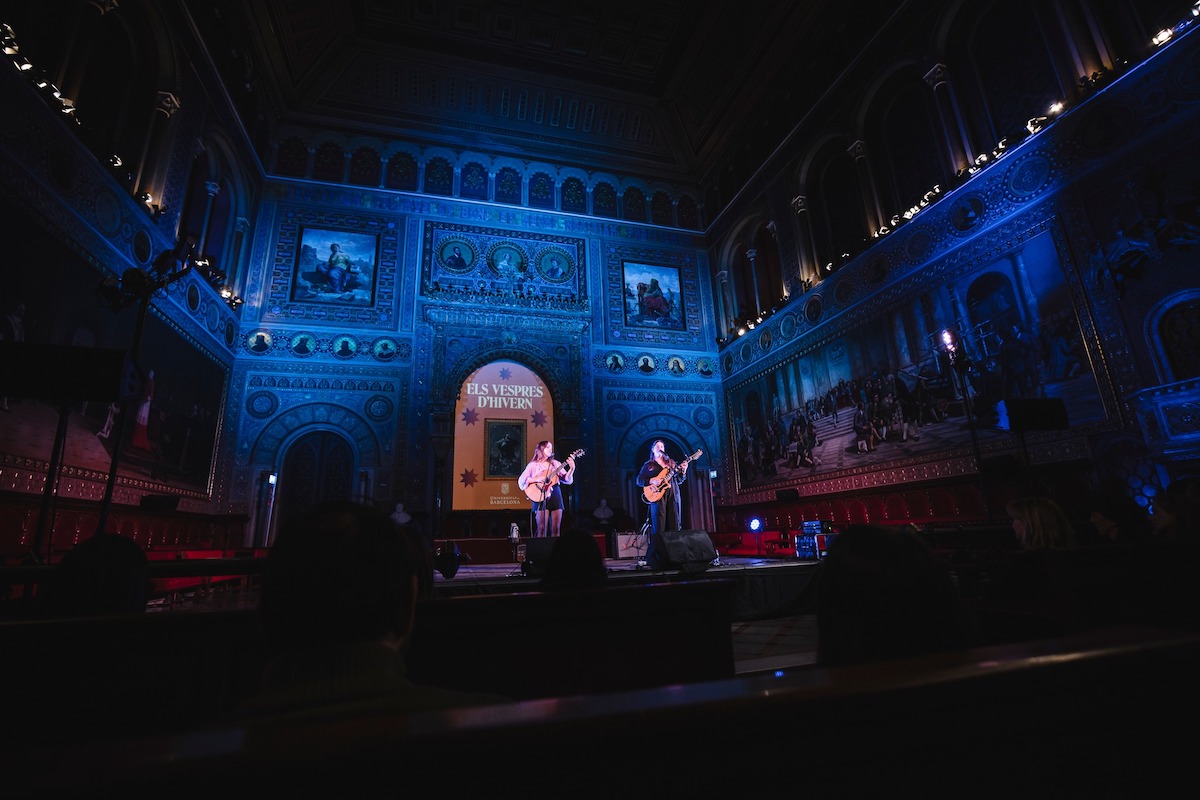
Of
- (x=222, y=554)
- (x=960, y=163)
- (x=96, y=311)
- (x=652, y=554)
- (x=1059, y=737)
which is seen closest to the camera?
(x=1059, y=737)

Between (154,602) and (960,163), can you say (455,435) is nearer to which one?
(154,602)

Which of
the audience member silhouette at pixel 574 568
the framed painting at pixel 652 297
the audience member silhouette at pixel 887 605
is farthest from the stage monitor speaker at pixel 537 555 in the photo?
the framed painting at pixel 652 297

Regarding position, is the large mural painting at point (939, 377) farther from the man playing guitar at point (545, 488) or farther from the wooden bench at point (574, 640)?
the man playing guitar at point (545, 488)

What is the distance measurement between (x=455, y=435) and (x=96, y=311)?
8.27m

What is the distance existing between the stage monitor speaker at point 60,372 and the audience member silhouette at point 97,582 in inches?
127

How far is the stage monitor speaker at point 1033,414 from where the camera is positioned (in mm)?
6914

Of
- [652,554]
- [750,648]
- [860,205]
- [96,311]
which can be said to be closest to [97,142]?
[96,311]

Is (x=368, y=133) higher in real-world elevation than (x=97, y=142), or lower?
higher

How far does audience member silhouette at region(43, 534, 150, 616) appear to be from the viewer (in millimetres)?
2199

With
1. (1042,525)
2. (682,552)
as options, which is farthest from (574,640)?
(682,552)

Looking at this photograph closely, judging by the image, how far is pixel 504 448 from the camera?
15398mm

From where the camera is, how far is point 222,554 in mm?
8945

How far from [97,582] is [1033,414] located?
930cm

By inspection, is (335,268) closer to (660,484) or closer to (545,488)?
(545,488)
